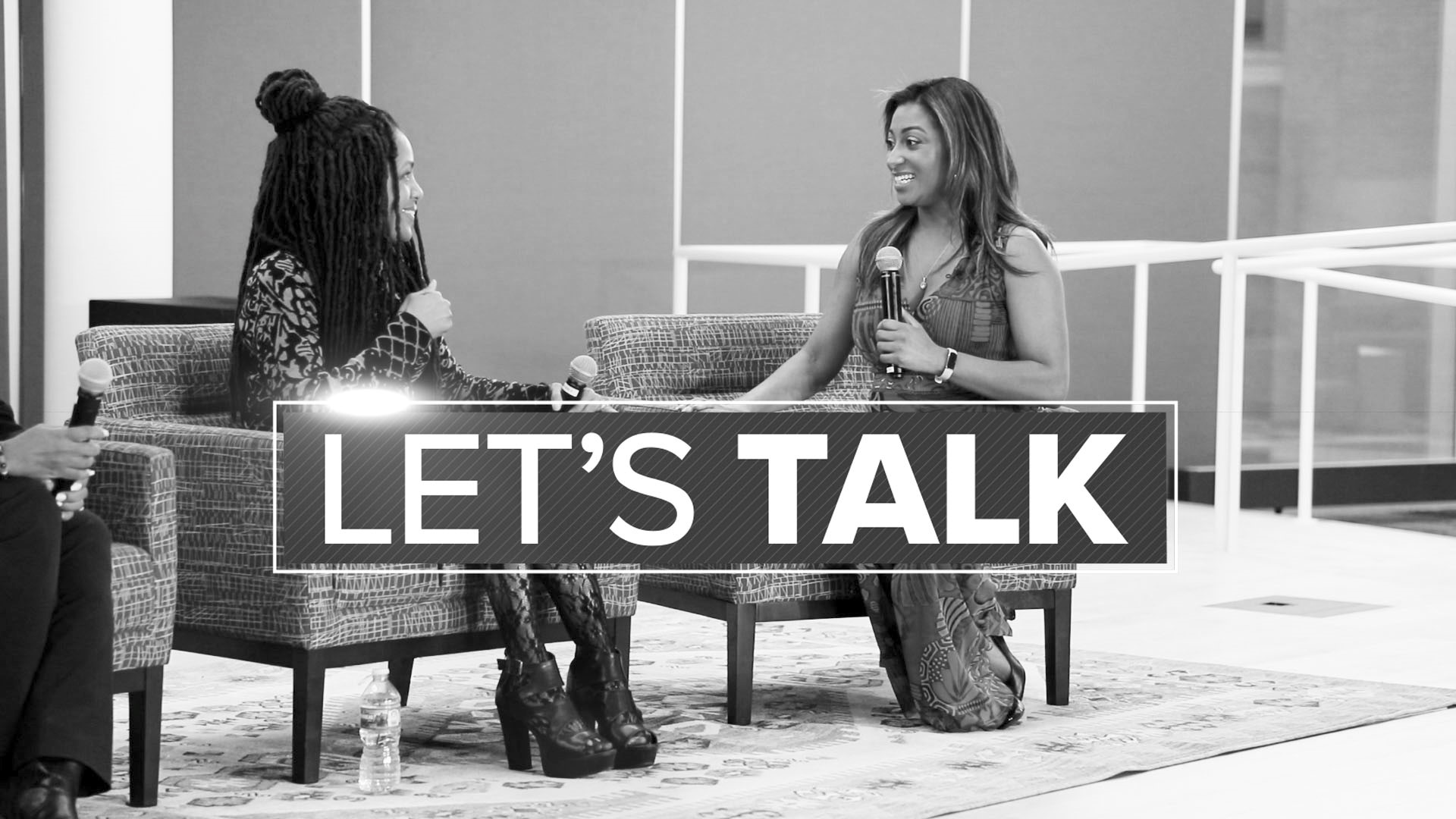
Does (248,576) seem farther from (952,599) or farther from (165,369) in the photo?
(952,599)

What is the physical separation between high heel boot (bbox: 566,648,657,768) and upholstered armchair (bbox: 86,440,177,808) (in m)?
0.59

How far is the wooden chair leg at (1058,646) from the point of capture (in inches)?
131

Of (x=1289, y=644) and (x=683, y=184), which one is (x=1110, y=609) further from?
(x=683, y=184)

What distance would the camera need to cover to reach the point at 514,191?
21.0 ft

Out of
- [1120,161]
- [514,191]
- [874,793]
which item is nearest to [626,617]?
[874,793]

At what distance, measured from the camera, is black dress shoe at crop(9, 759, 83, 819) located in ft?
7.28

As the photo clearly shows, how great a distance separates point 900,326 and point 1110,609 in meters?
1.84

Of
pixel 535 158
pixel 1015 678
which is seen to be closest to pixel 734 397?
pixel 1015 678

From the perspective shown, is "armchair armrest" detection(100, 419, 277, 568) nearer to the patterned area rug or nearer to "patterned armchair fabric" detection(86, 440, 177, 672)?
"patterned armchair fabric" detection(86, 440, 177, 672)

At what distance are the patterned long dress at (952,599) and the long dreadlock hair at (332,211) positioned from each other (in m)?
0.83

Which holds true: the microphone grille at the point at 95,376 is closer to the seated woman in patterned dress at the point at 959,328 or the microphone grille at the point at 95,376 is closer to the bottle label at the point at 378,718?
the bottle label at the point at 378,718

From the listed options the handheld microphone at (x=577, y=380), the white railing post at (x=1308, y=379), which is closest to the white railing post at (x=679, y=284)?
the white railing post at (x=1308, y=379)

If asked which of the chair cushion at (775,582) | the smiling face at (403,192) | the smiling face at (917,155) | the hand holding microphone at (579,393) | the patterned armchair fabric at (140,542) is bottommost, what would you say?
the chair cushion at (775,582)

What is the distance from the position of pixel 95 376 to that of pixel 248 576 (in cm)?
59
